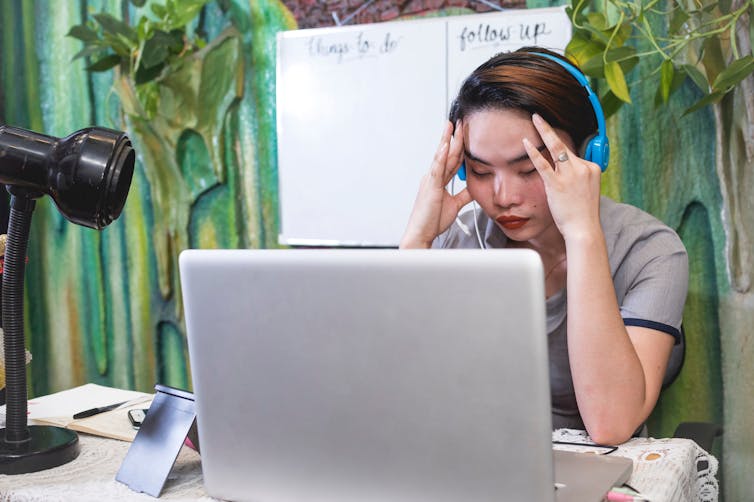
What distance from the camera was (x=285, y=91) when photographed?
2262 mm

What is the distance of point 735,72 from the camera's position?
154cm

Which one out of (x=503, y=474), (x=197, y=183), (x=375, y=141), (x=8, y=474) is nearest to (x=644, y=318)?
(x=503, y=474)

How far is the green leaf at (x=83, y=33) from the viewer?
89.4 inches

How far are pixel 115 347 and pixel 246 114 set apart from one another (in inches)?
37.7

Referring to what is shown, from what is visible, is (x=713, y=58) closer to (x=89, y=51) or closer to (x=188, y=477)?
(x=188, y=477)

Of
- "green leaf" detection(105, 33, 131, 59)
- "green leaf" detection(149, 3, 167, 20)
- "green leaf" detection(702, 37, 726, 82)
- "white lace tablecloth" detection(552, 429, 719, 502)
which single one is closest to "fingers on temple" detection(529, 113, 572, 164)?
"white lace tablecloth" detection(552, 429, 719, 502)

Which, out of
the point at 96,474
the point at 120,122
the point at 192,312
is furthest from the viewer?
the point at 120,122

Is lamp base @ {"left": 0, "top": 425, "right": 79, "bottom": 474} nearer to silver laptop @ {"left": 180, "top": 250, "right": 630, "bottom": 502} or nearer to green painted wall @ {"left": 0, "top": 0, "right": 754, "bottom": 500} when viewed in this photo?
silver laptop @ {"left": 180, "top": 250, "right": 630, "bottom": 502}

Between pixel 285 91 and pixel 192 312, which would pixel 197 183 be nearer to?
pixel 285 91

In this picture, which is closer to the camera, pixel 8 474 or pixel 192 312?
pixel 192 312

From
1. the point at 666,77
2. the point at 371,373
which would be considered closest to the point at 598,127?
the point at 666,77

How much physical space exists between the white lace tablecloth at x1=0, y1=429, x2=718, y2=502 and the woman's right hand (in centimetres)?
48

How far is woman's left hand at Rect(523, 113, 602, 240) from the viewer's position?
113cm

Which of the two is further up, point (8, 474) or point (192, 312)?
point (192, 312)
